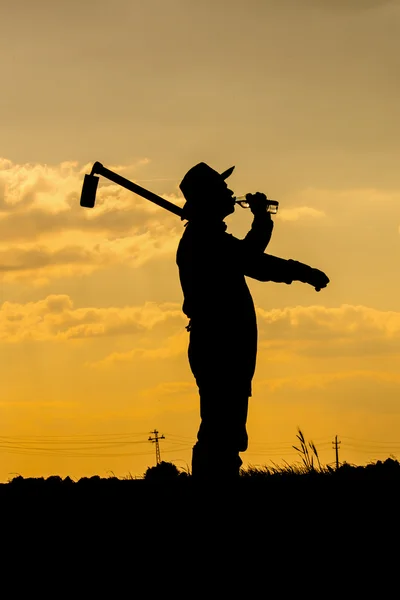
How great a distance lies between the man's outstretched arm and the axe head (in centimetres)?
226

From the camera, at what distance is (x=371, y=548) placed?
7918 mm

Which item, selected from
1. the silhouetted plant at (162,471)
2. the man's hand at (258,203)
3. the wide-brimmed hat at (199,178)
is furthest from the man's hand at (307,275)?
the silhouetted plant at (162,471)

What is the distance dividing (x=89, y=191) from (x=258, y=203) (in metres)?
2.07

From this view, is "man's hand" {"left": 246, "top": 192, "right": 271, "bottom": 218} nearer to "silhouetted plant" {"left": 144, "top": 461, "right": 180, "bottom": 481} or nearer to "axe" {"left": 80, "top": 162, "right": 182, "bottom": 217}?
"axe" {"left": 80, "top": 162, "right": 182, "bottom": 217}

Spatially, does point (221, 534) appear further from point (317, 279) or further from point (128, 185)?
point (128, 185)

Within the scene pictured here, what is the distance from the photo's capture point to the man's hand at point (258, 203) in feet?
36.0

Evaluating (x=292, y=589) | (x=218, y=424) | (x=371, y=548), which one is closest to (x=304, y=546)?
(x=371, y=548)

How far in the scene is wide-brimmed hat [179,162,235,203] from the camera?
35.5 ft

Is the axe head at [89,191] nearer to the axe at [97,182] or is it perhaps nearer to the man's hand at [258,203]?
the axe at [97,182]

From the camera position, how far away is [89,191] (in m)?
12.1

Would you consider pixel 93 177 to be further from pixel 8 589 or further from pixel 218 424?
pixel 8 589

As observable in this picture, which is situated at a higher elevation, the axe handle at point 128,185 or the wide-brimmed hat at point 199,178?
the axe handle at point 128,185

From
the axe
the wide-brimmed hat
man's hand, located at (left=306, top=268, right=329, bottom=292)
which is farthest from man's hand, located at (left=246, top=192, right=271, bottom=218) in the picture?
the axe

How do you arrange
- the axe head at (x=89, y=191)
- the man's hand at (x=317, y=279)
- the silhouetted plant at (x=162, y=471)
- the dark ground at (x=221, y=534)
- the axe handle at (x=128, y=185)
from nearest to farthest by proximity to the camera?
the dark ground at (x=221, y=534) → the man's hand at (x=317, y=279) → the axe handle at (x=128, y=185) → the axe head at (x=89, y=191) → the silhouetted plant at (x=162, y=471)
